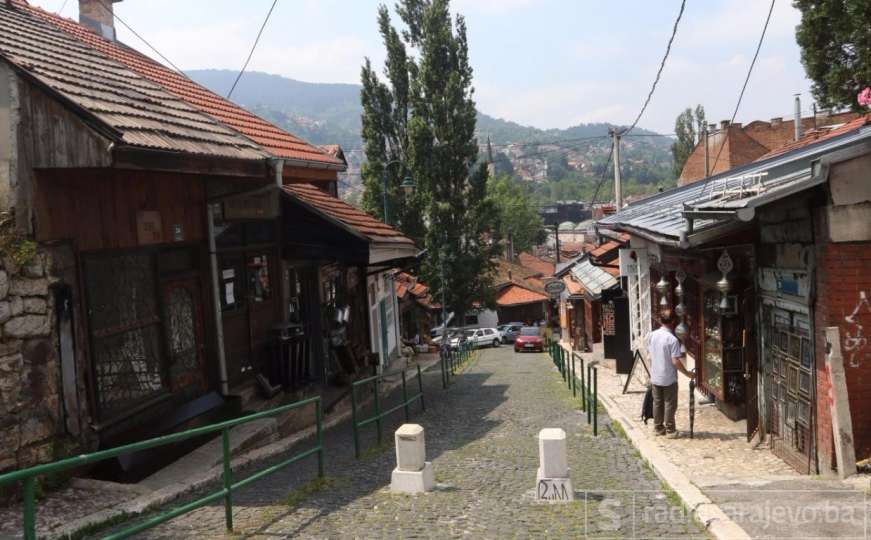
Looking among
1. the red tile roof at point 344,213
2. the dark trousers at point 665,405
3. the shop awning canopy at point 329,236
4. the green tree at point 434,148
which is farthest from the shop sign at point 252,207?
the green tree at point 434,148

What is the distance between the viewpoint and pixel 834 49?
8930 millimetres

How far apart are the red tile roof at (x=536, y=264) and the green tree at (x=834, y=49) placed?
7395 centimetres

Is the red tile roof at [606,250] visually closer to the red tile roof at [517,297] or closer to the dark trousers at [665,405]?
the dark trousers at [665,405]

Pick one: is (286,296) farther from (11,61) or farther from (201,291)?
(11,61)

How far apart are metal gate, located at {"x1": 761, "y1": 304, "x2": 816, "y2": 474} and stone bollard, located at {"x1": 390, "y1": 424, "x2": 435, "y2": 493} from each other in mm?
4107

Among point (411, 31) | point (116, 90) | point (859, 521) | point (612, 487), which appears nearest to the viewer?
point (859, 521)

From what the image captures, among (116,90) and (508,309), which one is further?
(508,309)

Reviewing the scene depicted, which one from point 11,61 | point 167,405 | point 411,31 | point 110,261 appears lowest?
point 167,405

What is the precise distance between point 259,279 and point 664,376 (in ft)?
21.2

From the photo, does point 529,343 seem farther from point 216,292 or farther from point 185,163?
point 185,163

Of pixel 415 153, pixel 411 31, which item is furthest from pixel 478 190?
pixel 411 31

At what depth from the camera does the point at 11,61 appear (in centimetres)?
687

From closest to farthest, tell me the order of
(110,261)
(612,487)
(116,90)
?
(612,487), (110,261), (116,90)

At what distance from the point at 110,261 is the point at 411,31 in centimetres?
3732
